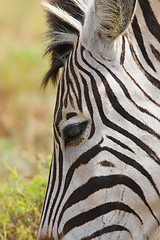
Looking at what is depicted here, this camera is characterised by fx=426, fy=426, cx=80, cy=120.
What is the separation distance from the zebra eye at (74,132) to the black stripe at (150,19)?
65 cm

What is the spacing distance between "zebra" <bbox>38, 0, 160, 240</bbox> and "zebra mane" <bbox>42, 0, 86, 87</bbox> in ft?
1.04

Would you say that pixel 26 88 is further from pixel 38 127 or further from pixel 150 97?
pixel 150 97

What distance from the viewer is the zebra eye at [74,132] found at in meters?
2.35

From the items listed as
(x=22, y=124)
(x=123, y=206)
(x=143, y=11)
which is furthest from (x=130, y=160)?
(x=22, y=124)

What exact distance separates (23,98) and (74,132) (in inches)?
331

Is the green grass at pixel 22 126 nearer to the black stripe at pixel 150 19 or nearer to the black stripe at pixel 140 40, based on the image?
the black stripe at pixel 140 40

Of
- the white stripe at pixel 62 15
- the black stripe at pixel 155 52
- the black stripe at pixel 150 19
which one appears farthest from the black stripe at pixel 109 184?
the white stripe at pixel 62 15

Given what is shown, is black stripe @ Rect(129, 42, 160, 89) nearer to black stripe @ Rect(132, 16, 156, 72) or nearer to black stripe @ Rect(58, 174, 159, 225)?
black stripe @ Rect(132, 16, 156, 72)

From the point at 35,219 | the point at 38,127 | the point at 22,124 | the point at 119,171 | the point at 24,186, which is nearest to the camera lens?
the point at 119,171

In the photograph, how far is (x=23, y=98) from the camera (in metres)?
10.6

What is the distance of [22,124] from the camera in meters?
9.67

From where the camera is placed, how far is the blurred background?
24.1 ft

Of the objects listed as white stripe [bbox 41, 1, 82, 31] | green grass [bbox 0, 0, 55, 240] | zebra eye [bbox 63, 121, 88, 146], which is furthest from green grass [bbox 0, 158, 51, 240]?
white stripe [bbox 41, 1, 82, 31]

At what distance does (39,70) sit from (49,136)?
11.7 ft
